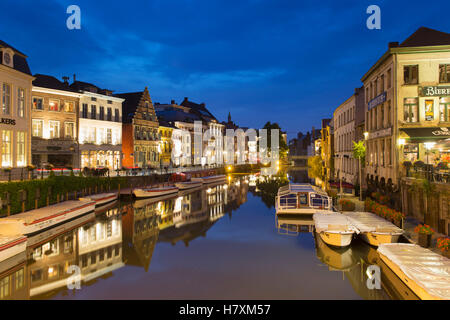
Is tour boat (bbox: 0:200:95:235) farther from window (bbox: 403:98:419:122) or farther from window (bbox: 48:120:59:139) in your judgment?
window (bbox: 403:98:419:122)

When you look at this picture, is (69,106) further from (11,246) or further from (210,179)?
(11,246)

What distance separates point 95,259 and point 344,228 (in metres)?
14.4

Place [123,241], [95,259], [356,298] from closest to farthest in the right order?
1. [356,298]
2. [95,259]
3. [123,241]

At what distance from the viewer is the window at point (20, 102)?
27656 millimetres

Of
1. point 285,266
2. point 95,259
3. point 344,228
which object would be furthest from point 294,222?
point 95,259

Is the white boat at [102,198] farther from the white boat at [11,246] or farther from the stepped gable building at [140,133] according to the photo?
the stepped gable building at [140,133]

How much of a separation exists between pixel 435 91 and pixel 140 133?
47110 mm

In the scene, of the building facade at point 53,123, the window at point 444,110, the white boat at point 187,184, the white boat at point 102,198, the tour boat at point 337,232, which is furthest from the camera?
the white boat at point 187,184

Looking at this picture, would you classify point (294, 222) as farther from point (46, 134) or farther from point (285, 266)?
point (46, 134)

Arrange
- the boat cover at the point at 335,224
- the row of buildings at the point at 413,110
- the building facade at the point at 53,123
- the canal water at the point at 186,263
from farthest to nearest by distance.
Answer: the building facade at the point at 53,123 < the row of buildings at the point at 413,110 < the boat cover at the point at 335,224 < the canal water at the point at 186,263

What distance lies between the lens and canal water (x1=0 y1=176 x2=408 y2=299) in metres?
13.0

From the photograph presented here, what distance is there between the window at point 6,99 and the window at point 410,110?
3306cm

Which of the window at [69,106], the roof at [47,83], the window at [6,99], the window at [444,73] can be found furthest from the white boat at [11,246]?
the window at [69,106]

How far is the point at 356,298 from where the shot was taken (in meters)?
12.3
